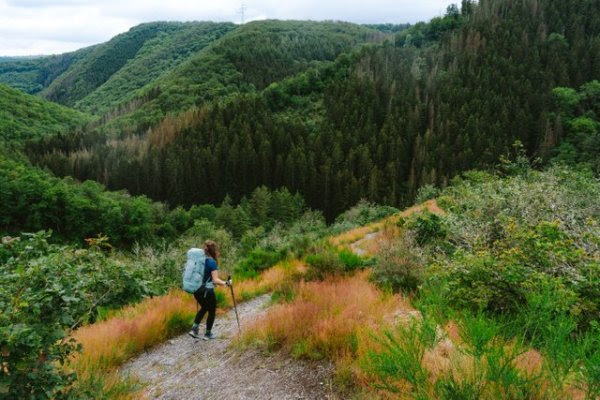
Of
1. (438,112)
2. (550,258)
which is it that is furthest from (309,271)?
(438,112)

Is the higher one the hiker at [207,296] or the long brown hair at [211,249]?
the long brown hair at [211,249]

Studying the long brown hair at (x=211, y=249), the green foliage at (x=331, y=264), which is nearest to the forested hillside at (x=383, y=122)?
the green foliage at (x=331, y=264)

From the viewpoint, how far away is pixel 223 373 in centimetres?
612

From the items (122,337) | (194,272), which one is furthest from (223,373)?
(122,337)

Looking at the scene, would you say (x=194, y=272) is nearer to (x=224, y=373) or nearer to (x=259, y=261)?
(x=224, y=373)

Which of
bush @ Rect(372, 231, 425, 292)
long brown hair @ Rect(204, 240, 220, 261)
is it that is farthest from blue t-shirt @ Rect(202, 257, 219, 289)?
bush @ Rect(372, 231, 425, 292)

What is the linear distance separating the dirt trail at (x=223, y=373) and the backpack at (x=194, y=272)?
1107 mm

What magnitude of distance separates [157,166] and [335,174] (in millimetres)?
38248

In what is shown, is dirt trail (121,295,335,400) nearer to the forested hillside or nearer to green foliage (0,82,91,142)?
the forested hillside

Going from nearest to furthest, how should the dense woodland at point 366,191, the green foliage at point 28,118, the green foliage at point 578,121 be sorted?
the dense woodland at point 366,191 → the green foliage at point 578,121 → the green foliage at point 28,118

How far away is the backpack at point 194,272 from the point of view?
7.42m

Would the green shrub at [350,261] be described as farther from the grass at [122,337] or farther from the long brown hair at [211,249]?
the grass at [122,337]

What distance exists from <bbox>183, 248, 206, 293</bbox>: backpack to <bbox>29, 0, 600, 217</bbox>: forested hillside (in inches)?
2706

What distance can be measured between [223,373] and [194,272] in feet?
6.79
